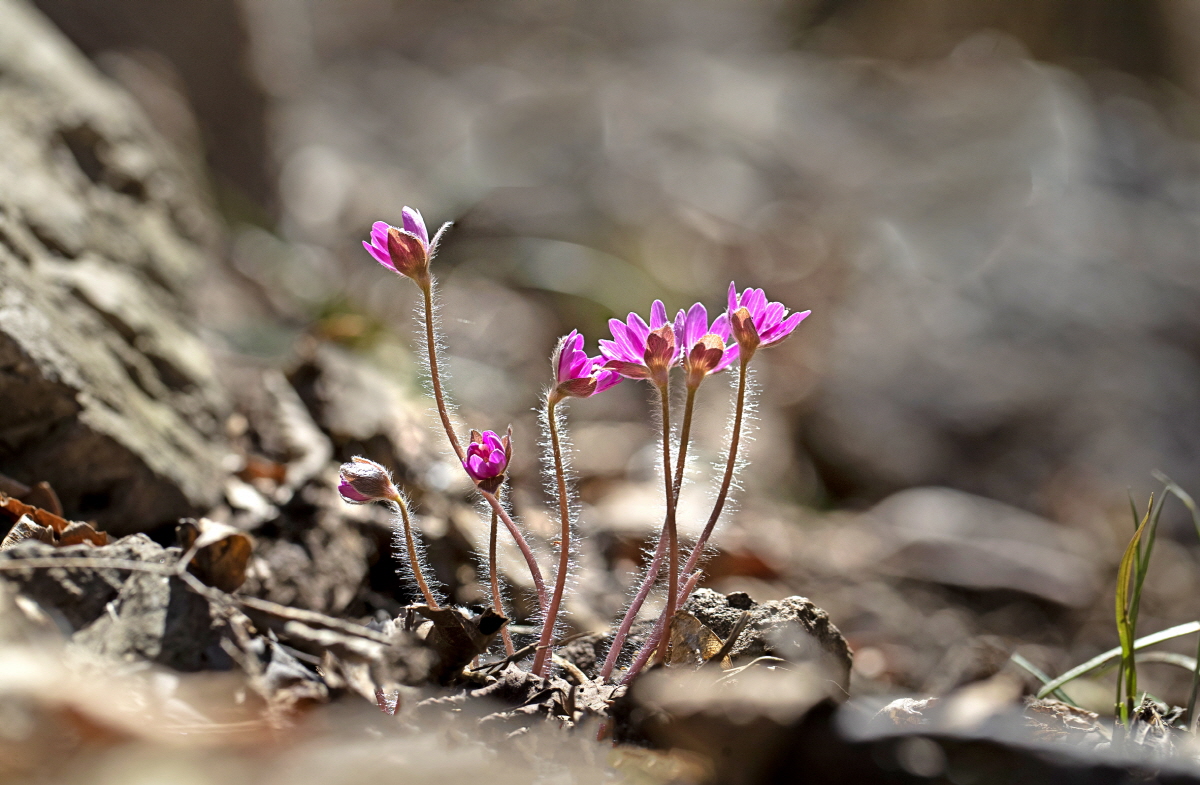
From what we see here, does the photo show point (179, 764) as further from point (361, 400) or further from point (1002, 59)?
point (1002, 59)

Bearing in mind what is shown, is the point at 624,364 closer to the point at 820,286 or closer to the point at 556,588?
the point at 556,588

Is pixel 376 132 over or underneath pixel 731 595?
over

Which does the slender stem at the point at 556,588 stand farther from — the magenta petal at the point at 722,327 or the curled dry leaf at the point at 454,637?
the magenta petal at the point at 722,327

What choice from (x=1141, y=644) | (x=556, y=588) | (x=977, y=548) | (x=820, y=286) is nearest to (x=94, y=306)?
(x=556, y=588)

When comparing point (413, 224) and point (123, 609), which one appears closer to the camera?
point (123, 609)

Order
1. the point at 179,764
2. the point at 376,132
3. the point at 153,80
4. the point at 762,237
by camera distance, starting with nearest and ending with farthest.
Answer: the point at 179,764
the point at 153,80
the point at 762,237
the point at 376,132

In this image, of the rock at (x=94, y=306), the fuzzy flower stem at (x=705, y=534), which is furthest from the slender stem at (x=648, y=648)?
the rock at (x=94, y=306)

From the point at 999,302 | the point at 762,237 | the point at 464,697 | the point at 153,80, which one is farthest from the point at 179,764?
the point at 762,237
